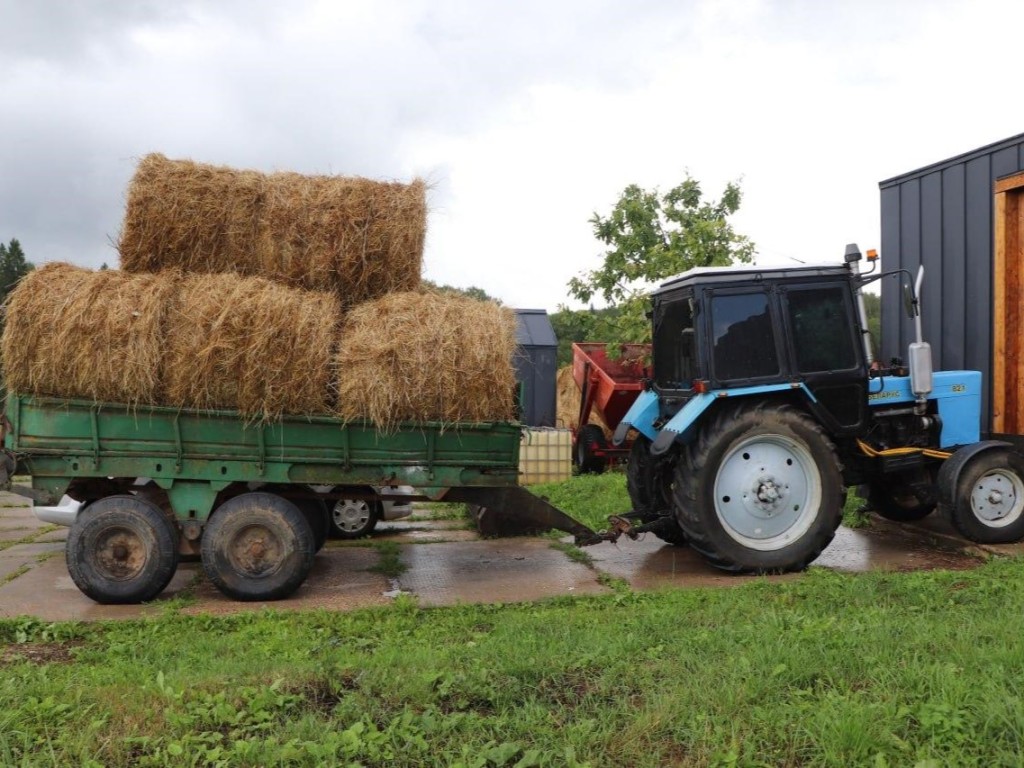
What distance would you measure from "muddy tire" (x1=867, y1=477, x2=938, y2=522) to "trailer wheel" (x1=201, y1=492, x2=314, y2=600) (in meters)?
5.15

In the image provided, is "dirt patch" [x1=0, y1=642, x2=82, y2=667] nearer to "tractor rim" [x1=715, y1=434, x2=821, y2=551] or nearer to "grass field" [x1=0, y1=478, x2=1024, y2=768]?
"grass field" [x1=0, y1=478, x2=1024, y2=768]

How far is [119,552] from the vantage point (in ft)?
20.0

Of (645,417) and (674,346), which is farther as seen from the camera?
(645,417)

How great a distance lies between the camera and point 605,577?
672 centimetres

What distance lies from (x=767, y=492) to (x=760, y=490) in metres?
0.05

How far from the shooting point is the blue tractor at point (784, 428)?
21.7 feet

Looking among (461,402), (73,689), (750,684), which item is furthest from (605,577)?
(73,689)

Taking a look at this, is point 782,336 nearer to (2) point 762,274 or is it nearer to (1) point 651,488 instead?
(2) point 762,274

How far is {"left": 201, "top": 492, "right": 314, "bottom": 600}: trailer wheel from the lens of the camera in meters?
6.11

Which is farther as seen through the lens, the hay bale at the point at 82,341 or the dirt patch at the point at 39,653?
the hay bale at the point at 82,341

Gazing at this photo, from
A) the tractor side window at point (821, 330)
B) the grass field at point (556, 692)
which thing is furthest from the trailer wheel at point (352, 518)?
the tractor side window at point (821, 330)

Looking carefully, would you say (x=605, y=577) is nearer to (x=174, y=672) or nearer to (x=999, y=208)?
(x=174, y=672)

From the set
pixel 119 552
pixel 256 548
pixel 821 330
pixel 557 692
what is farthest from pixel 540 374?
pixel 557 692

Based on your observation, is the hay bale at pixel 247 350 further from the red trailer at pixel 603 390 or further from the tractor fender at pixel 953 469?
the red trailer at pixel 603 390
